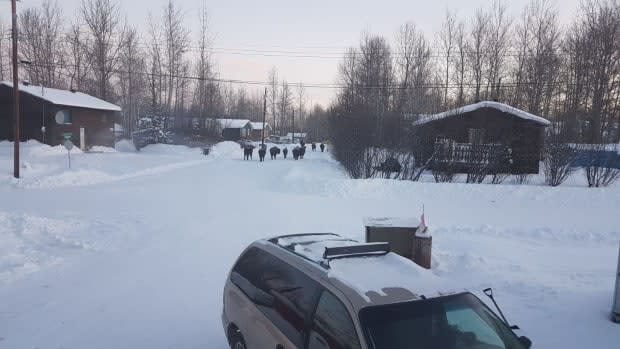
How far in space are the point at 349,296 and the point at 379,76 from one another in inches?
2218

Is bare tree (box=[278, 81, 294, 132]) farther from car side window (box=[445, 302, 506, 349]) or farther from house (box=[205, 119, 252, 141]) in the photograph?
car side window (box=[445, 302, 506, 349])

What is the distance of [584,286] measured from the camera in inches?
277

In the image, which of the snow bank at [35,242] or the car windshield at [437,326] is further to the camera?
the snow bank at [35,242]

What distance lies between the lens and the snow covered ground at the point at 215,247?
221 inches

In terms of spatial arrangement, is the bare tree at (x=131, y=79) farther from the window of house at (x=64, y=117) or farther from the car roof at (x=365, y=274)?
the car roof at (x=365, y=274)

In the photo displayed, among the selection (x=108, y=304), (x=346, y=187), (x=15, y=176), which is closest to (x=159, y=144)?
(x=15, y=176)

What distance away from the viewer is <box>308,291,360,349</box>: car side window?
114 inches

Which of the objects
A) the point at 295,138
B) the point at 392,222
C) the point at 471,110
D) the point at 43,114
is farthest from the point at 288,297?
the point at 295,138

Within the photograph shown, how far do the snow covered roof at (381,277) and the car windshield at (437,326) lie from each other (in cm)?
8

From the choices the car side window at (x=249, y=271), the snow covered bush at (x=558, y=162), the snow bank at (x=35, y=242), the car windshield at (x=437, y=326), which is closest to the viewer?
the car windshield at (x=437, y=326)

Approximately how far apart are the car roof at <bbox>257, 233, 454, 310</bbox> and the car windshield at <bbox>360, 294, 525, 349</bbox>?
0.08 metres

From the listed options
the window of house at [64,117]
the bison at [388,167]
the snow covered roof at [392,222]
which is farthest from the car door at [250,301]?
the window of house at [64,117]

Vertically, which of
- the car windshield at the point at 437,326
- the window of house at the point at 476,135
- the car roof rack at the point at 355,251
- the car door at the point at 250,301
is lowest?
the car door at the point at 250,301

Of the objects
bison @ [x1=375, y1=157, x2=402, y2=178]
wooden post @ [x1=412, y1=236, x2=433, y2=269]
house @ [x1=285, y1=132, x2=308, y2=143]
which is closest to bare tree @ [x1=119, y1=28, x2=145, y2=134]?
house @ [x1=285, y1=132, x2=308, y2=143]
